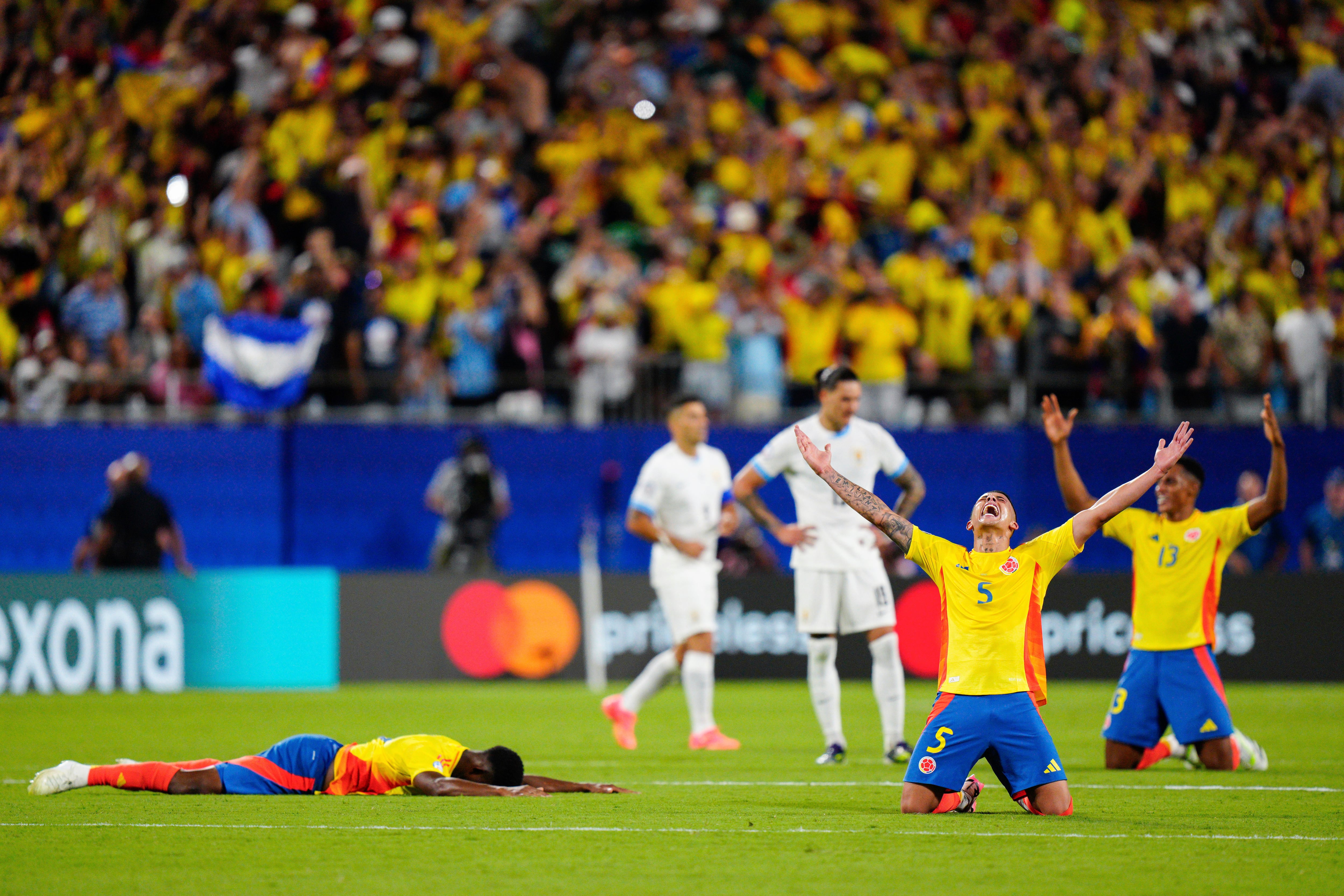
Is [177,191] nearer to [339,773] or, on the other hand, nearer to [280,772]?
[280,772]

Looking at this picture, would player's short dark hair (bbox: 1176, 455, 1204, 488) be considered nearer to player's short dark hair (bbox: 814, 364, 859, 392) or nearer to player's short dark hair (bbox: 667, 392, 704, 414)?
player's short dark hair (bbox: 814, 364, 859, 392)

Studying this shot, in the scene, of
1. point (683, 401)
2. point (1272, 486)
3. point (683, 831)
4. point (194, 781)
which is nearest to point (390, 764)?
point (194, 781)

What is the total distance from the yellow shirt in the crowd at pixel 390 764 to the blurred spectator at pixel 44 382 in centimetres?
1028

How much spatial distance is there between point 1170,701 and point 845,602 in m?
2.05

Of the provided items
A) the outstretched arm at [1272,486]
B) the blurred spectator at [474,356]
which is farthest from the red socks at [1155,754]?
the blurred spectator at [474,356]

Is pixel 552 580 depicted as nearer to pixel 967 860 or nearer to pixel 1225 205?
pixel 1225 205

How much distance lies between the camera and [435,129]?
21250 mm

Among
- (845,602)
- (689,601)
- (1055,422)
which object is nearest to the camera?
(1055,422)

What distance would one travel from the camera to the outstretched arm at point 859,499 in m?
7.76

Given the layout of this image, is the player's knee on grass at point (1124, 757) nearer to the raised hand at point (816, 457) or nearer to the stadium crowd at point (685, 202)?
the raised hand at point (816, 457)

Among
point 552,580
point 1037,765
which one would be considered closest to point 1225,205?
point 552,580

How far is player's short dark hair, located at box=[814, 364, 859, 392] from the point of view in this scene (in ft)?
35.1

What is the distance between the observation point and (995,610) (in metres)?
7.82

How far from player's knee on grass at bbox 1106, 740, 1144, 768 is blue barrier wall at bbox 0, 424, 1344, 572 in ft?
26.1
